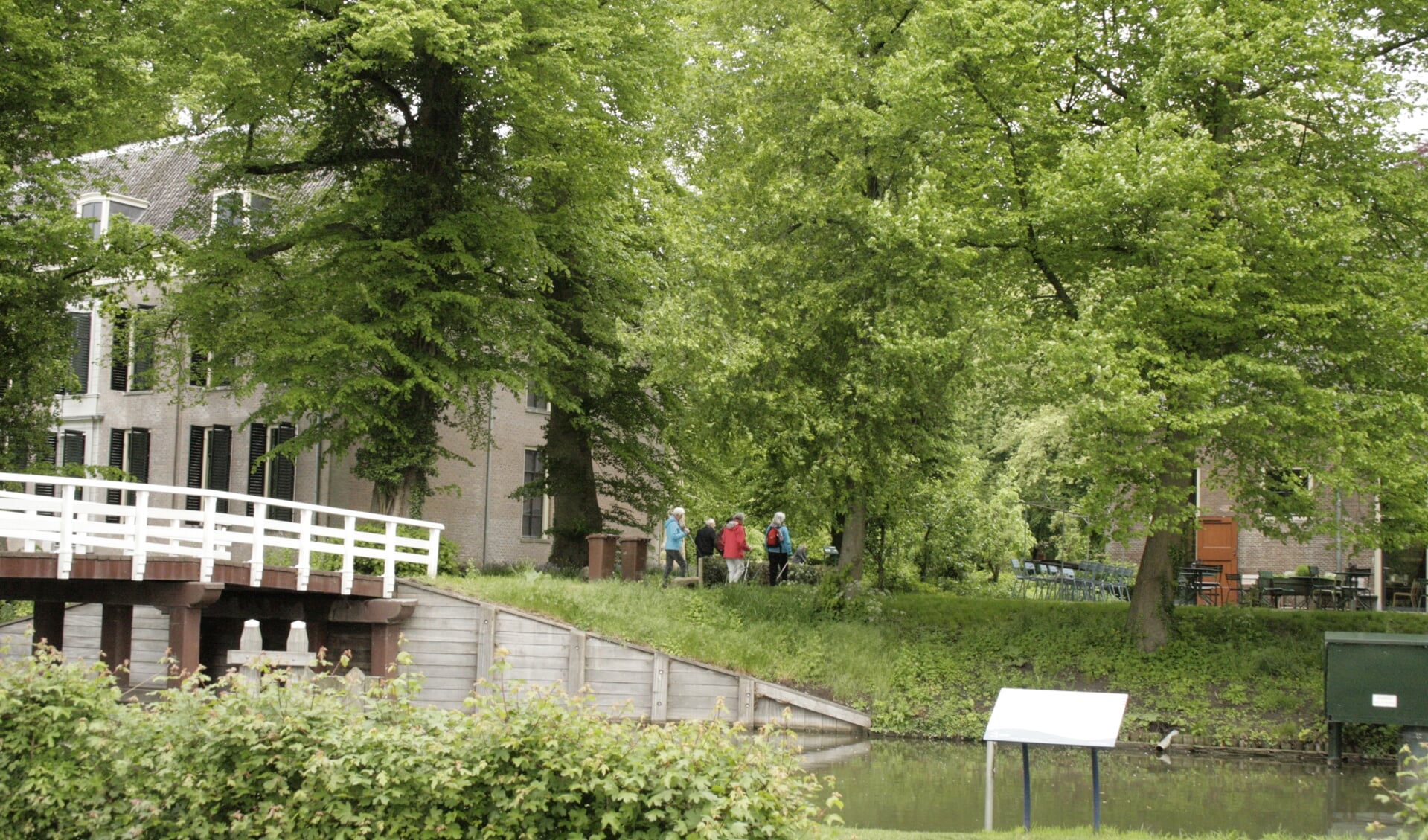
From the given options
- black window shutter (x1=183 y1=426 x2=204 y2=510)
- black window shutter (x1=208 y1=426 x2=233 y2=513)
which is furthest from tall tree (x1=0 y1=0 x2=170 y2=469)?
black window shutter (x1=183 y1=426 x2=204 y2=510)

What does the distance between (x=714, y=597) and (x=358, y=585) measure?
703 centimetres

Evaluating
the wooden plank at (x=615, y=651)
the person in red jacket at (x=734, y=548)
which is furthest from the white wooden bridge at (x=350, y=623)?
the person in red jacket at (x=734, y=548)

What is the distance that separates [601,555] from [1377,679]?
48.0 feet

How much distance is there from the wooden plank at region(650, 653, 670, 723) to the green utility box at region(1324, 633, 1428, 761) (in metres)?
10.4

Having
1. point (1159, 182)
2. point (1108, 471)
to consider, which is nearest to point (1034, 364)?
point (1108, 471)

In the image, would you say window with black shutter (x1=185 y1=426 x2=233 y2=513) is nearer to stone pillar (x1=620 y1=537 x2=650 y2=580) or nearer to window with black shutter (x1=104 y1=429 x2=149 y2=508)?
window with black shutter (x1=104 y1=429 x2=149 y2=508)

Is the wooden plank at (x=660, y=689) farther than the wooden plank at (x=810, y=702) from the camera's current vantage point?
No

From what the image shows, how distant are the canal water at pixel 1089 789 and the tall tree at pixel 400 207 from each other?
10.7m

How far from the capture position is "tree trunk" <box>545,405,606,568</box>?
103ft

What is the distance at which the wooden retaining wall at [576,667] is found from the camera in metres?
23.2

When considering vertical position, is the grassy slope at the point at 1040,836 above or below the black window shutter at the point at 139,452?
below

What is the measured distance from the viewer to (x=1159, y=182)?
20234 millimetres

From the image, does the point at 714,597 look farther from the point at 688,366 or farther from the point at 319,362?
the point at 319,362

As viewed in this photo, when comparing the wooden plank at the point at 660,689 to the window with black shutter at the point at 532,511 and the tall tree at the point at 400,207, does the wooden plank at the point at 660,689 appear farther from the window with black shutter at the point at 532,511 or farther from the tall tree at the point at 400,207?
the window with black shutter at the point at 532,511
